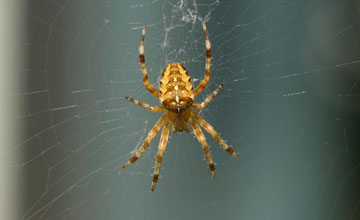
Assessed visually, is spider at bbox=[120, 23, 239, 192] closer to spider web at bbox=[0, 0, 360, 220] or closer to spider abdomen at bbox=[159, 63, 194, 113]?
spider abdomen at bbox=[159, 63, 194, 113]

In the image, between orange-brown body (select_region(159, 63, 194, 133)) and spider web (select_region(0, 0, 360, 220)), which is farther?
spider web (select_region(0, 0, 360, 220))

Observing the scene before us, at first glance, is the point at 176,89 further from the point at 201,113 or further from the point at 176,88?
the point at 201,113

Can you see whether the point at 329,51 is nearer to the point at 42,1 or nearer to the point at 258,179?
the point at 258,179

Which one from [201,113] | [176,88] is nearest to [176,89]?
[176,88]

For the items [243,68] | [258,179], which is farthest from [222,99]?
[258,179]

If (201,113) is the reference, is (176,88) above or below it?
above

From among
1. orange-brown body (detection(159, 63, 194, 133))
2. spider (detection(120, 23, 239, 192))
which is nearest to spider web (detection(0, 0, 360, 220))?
spider (detection(120, 23, 239, 192))

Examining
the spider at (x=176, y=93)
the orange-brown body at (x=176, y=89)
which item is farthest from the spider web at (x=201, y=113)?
the orange-brown body at (x=176, y=89)
